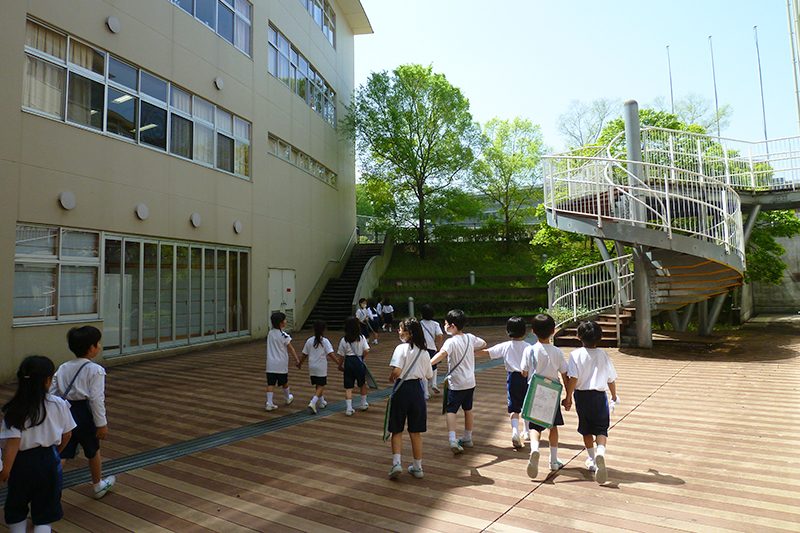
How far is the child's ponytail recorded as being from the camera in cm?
292

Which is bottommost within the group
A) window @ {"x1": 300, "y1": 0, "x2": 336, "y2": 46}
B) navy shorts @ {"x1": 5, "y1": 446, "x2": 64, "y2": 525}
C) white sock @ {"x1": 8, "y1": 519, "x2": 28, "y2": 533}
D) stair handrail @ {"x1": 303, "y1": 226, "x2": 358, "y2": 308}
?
white sock @ {"x1": 8, "y1": 519, "x2": 28, "y2": 533}

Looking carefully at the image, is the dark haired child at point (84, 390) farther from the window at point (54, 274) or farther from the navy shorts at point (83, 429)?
the window at point (54, 274)

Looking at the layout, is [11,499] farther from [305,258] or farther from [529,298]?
[529,298]

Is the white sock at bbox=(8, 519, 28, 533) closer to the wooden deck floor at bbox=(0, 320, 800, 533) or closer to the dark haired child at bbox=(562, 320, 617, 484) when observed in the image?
the wooden deck floor at bbox=(0, 320, 800, 533)

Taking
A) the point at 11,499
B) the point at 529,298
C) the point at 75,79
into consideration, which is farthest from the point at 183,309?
the point at 529,298

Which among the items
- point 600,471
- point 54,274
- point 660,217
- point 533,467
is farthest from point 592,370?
point 54,274

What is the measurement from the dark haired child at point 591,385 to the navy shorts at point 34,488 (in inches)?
148

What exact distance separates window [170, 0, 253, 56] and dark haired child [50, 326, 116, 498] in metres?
11.9

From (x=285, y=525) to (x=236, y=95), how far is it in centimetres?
1415

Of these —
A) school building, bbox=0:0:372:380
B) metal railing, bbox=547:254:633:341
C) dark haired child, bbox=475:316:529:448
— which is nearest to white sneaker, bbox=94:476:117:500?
dark haired child, bbox=475:316:529:448

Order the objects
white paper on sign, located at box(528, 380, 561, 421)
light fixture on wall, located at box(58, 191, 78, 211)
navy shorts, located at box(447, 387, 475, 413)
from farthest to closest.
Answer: light fixture on wall, located at box(58, 191, 78, 211) < navy shorts, located at box(447, 387, 475, 413) < white paper on sign, located at box(528, 380, 561, 421)

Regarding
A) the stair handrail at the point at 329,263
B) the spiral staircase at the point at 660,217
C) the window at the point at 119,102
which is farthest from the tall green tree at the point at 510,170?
the window at the point at 119,102

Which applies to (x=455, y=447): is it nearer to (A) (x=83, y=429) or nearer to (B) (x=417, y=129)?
(A) (x=83, y=429)

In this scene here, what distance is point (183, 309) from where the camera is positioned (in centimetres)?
1284
